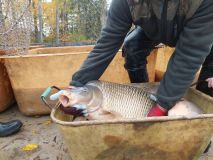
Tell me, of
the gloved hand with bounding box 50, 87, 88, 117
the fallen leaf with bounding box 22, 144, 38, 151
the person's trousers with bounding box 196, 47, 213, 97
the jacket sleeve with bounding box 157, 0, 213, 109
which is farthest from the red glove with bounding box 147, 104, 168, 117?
the fallen leaf with bounding box 22, 144, 38, 151

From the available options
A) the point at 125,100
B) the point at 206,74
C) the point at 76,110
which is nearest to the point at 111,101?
the point at 125,100

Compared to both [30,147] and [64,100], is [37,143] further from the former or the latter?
[64,100]

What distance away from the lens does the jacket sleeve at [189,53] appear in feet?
4.81

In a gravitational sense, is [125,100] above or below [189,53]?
below

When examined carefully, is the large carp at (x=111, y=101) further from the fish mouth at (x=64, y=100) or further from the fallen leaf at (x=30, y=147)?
the fallen leaf at (x=30, y=147)

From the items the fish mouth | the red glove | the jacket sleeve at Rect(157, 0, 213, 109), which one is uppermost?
the jacket sleeve at Rect(157, 0, 213, 109)

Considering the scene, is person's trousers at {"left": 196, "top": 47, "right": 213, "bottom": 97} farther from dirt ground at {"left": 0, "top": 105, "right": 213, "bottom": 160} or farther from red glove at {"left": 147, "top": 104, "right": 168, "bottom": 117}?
red glove at {"left": 147, "top": 104, "right": 168, "bottom": 117}

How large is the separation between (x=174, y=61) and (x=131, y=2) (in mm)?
382

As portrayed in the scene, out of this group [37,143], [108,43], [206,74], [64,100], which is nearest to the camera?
[64,100]

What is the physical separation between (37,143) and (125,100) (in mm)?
895

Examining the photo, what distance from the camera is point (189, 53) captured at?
4.90 feet

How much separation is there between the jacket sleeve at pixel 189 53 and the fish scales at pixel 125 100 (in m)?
0.14

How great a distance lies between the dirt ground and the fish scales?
1.92ft

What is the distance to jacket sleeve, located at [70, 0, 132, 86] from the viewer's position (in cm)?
170
